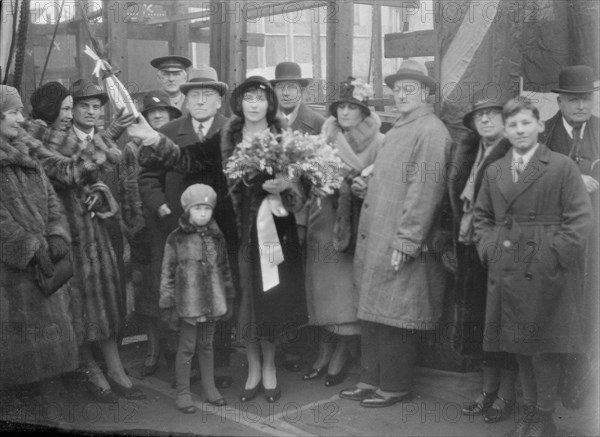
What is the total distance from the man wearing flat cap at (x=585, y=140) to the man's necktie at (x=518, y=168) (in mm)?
452

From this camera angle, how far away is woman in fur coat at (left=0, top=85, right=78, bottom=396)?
4.65 m

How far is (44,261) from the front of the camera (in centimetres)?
470

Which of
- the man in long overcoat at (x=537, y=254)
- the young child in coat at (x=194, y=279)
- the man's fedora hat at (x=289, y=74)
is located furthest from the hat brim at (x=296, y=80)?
the man in long overcoat at (x=537, y=254)

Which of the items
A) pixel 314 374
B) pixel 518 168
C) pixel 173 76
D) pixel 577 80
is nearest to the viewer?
pixel 518 168

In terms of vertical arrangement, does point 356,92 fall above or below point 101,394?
above

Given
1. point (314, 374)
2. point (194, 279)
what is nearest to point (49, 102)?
point (194, 279)

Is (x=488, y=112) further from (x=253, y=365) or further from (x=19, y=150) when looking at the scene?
(x=19, y=150)

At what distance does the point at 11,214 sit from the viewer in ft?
15.3

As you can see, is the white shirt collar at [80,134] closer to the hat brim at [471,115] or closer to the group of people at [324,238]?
the group of people at [324,238]

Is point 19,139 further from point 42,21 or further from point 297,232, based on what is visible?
point 42,21

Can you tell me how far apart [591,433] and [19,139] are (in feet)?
13.5

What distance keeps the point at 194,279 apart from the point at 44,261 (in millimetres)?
973

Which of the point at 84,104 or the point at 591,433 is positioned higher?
the point at 84,104

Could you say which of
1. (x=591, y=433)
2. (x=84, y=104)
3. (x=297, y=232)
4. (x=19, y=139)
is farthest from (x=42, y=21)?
(x=591, y=433)
